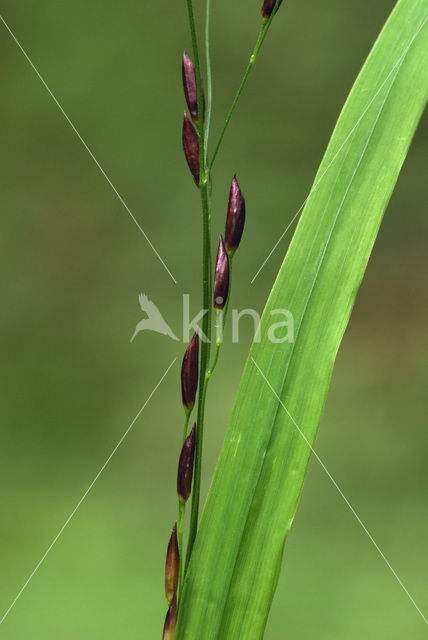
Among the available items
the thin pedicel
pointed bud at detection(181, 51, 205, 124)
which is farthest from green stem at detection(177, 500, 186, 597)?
pointed bud at detection(181, 51, 205, 124)

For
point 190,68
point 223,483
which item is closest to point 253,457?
point 223,483

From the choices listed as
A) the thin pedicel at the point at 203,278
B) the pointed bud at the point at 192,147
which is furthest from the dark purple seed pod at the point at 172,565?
the pointed bud at the point at 192,147

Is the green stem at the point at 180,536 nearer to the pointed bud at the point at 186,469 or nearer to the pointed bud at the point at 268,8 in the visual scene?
the pointed bud at the point at 186,469

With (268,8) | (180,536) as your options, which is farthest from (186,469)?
(268,8)

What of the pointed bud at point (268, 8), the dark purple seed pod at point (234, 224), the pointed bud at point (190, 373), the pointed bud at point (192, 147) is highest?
the pointed bud at point (268, 8)

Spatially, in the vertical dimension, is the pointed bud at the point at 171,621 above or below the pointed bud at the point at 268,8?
below

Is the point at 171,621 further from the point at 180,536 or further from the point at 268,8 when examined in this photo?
the point at 268,8

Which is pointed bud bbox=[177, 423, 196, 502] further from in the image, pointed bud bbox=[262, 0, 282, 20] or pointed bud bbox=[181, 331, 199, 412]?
pointed bud bbox=[262, 0, 282, 20]
